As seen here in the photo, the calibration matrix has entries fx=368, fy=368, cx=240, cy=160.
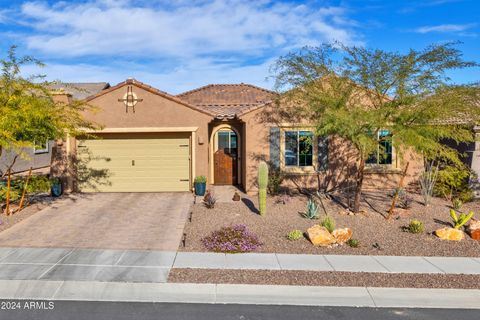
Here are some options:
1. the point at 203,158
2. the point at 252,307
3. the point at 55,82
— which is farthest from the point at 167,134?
the point at 252,307

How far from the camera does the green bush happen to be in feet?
46.5

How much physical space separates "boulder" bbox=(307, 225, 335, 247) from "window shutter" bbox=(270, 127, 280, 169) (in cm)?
624

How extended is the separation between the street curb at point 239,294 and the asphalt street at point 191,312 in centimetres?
16

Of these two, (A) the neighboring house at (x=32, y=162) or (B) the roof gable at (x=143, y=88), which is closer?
(B) the roof gable at (x=143, y=88)

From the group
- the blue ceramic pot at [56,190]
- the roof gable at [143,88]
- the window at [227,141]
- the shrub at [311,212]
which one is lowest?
the shrub at [311,212]

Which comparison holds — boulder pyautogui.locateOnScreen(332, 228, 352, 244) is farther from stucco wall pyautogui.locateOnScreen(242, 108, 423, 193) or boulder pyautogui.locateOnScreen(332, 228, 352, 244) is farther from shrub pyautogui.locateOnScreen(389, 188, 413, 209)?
stucco wall pyautogui.locateOnScreen(242, 108, 423, 193)

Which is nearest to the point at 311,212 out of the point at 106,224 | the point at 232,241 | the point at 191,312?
the point at 232,241

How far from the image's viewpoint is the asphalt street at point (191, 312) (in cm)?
592

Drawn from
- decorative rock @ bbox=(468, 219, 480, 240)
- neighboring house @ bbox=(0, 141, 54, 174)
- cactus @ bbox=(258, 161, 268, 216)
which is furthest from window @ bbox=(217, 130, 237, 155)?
decorative rock @ bbox=(468, 219, 480, 240)

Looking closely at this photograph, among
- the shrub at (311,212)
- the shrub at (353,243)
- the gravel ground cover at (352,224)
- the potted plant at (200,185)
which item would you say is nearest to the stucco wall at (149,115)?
the potted plant at (200,185)

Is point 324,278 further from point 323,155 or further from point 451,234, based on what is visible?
point 323,155

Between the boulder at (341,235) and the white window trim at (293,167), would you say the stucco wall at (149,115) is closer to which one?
the white window trim at (293,167)

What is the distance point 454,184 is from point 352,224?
580 cm

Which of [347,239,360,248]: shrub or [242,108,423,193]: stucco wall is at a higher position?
[242,108,423,193]: stucco wall
